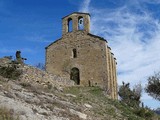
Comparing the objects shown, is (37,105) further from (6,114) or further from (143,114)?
(143,114)

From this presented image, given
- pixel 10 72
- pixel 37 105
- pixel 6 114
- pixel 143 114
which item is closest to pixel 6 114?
pixel 6 114

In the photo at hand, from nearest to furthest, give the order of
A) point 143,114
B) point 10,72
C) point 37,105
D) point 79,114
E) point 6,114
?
point 6,114, point 37,105, point 79,114, point 10,72, point 143,114

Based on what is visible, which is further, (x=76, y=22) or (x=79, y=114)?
(x=76, y=22)

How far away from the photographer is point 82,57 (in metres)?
40.4

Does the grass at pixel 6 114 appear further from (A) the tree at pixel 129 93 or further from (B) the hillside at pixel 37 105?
(A) the tree at pixel 129 93

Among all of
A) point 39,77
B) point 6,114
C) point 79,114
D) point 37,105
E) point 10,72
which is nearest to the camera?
point 6,114

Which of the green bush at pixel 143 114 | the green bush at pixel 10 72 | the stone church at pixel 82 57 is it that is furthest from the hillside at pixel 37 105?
the stone church at pixel 82 57

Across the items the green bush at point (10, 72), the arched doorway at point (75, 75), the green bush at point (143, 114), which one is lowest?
the green bush at point (143, 114)

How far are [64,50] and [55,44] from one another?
1476 millimetres

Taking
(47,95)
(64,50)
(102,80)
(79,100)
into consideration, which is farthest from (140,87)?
(47,95)

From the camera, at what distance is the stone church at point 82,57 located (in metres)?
39.0

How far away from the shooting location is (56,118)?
54.1ft

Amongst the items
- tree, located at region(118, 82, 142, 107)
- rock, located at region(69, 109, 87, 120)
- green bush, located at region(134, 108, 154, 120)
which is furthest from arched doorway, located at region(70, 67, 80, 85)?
rock, located at region(69, 109, 87, 120)

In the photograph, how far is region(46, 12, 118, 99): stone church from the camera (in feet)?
128
